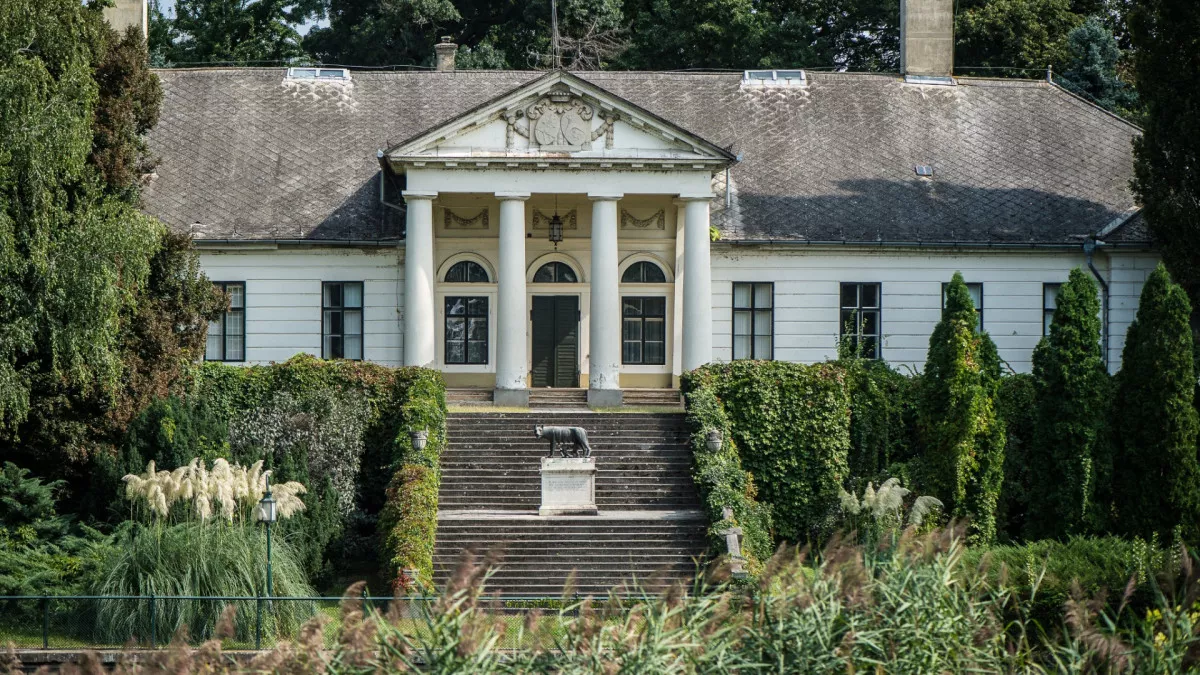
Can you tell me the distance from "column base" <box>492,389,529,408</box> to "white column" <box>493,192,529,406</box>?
0.02m

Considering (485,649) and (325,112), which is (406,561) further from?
(325,112)

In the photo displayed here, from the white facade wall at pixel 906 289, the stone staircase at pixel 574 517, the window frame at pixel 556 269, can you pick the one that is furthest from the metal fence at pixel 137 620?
the white facade wall at pixel 906 289

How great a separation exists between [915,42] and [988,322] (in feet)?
29.6

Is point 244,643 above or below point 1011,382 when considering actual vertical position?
below

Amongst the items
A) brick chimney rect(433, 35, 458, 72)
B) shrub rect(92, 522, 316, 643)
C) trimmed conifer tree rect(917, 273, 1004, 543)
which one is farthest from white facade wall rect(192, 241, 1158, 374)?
shrub rect(92, 522, 316, 643)

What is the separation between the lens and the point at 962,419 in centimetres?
3044

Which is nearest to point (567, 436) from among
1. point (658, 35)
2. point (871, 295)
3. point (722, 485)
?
point (722, 485)

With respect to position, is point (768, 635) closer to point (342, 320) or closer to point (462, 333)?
point (462, 333)

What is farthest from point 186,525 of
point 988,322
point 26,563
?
point 988,322

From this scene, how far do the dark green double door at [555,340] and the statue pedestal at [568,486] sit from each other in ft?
26.8

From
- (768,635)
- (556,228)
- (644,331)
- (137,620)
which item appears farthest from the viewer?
(644,331)

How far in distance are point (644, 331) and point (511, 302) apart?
156 inches

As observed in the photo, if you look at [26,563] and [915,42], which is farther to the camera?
[915,42]

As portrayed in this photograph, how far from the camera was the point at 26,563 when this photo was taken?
84.0ft
